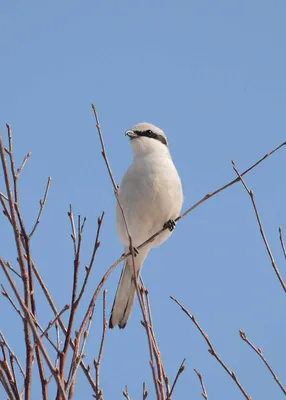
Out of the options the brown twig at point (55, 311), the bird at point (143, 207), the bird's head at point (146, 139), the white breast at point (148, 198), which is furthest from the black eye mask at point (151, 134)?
the brown twig at point (55, 311)

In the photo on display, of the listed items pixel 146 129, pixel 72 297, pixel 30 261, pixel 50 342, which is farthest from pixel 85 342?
pixel 146 129

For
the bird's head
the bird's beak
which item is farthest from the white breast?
the bird's beak

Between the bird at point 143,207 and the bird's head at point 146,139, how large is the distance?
137 mm

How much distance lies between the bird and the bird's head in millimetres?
137

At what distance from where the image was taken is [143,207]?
4324mm

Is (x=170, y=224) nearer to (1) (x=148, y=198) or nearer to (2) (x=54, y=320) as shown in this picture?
(1) (x=148, y=198)

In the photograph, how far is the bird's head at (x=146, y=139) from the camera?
4797 millimetres

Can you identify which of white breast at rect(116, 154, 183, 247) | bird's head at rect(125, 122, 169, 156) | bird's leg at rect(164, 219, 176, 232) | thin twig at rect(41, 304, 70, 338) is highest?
bird's head at rect(125, 122, 169, 156)

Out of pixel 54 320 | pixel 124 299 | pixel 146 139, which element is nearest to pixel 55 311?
pixel 54 320

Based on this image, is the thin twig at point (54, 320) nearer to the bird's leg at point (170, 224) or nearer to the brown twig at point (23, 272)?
the brown twig at point (23, 272)

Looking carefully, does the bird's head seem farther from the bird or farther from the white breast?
the white breast

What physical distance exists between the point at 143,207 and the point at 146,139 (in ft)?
2.54

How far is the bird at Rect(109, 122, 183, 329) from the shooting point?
14.0 feet

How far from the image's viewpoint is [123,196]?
4336 mm
